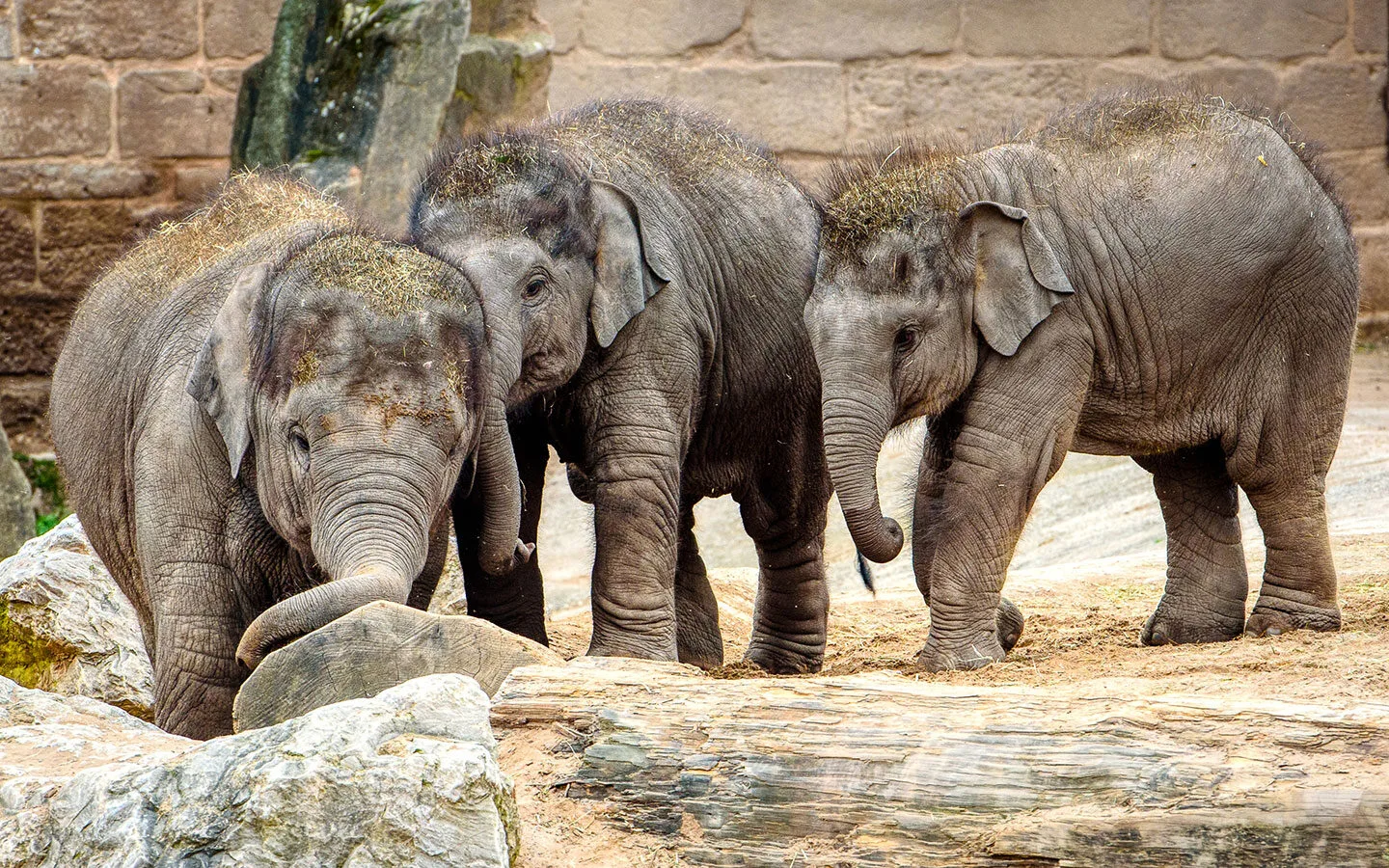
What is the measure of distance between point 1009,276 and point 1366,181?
9636 mm

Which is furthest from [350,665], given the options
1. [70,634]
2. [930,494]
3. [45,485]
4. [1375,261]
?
[1375,261]

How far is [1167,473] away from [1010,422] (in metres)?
1.14

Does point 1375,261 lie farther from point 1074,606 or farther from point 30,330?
point 30,330

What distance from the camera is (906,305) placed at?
20.6 ft

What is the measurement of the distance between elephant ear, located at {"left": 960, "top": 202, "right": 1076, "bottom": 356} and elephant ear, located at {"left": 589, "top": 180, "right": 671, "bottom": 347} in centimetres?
106

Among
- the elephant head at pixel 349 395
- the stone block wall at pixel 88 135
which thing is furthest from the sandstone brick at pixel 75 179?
the elephant head at pixel 349 395

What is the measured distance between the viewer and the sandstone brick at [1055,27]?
47.7 ft

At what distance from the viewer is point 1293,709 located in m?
4.14

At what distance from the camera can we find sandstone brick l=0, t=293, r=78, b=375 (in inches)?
513

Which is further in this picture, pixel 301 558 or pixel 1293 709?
pixel 301 558

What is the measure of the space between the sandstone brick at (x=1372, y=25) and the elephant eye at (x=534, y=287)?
1042cm

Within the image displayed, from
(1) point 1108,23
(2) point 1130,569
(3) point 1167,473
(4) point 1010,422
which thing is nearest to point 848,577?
(2) point 1130,569

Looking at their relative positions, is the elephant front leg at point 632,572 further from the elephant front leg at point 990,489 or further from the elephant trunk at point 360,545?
the elephant trunk at point 360,545

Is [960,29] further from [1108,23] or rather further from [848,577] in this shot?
[848,577]
